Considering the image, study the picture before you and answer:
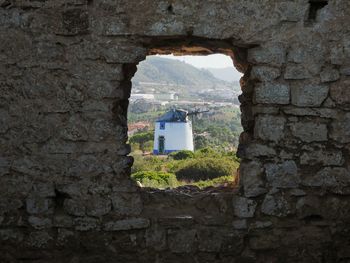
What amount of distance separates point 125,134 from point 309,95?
1.56 metres

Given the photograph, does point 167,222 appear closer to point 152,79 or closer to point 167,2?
point 167,2

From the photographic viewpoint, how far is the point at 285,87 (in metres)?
3.67

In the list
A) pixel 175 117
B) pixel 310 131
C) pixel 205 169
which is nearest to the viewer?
pixel 310 131

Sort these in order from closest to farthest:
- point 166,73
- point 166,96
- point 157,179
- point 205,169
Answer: point 157,179, point 205,169, point 166,96, point 166,73

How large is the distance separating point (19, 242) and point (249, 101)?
2.32m

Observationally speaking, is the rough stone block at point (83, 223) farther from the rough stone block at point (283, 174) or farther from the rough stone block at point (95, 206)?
the rough stone block at point (283, 174)

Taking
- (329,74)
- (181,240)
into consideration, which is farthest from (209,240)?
(329,74)

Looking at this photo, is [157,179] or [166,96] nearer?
[157,179]

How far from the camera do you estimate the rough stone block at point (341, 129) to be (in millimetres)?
3697

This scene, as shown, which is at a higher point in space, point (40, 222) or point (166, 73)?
point (166, 73)

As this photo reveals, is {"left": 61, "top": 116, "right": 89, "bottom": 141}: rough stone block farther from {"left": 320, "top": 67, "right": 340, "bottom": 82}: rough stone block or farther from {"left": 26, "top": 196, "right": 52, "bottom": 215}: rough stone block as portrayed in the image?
{"left": 320, "top": 67, "right": 340, "bottom": 82}: rough stone block

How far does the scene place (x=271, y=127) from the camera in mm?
3711

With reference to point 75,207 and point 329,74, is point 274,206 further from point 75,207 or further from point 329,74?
point 75,207

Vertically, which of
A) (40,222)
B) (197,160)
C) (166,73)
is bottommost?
(197,160)
